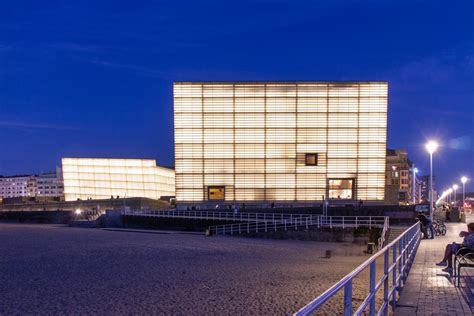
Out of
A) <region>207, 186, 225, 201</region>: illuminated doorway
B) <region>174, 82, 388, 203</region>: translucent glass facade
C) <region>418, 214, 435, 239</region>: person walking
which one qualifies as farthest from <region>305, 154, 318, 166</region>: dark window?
<region>418, 214, 435, 239</region>: person walking

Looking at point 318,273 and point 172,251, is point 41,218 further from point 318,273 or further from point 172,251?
point 318,273

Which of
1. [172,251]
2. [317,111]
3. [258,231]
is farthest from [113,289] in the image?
[317,111]

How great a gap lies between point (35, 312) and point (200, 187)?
66506 millimetres

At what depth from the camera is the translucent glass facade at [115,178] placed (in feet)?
325

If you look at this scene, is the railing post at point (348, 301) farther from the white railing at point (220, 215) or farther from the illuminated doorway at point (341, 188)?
the illuminated doorway at point (341, 188)

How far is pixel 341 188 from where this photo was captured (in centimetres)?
8150

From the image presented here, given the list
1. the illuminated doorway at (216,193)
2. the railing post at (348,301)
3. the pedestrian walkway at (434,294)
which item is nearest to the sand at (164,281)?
the pedestrian walkway at (434,294)

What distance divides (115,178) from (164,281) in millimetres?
85713

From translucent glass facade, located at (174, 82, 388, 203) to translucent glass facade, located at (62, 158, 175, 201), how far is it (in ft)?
69.7

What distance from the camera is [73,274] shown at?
19109 millimetres

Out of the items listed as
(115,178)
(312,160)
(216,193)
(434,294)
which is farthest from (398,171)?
(434,294)

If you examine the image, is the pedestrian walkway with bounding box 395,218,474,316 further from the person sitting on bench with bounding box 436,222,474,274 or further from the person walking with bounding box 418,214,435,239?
the person walking with bounding box 418,214,435,239

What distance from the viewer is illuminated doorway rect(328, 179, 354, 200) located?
266 ft

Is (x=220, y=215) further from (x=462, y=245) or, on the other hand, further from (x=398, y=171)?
(x=398, y=171)
